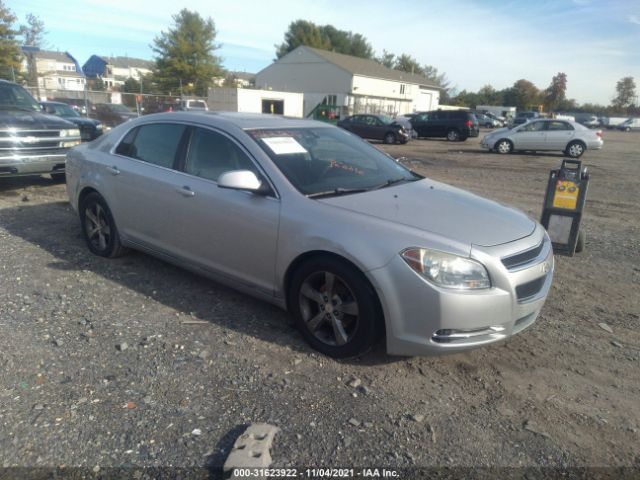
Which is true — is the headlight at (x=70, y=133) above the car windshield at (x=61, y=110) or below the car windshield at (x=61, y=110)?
below

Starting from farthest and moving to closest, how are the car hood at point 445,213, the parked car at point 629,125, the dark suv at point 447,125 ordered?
1. the parked car at point 629,125
2. the dark suv at point 447,125
3. the car hood at point 445,213

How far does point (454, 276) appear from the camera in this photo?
9.34 feet

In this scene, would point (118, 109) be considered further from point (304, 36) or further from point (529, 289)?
point (304, 36)

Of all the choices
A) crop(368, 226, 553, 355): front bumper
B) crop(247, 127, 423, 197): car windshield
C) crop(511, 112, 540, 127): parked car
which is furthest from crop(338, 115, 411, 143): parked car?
crop(368, 226, 553, 355): front bumper

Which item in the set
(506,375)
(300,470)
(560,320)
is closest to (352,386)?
(300,470)

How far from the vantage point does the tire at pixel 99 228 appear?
16.2 feet

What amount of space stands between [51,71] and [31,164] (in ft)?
174

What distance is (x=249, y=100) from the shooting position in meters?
38.2

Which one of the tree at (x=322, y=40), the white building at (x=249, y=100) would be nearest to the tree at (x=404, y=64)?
the tree at (x=322, y=40)

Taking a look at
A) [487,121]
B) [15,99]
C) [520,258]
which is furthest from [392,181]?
[487,121]

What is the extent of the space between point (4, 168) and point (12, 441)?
6716 millimetres

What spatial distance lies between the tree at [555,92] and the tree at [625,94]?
50.1 ft

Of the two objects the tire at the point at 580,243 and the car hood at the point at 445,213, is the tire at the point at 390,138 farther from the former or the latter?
the car hood at the point at 445,213

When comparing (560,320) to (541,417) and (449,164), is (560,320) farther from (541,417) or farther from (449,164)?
(449,164)
